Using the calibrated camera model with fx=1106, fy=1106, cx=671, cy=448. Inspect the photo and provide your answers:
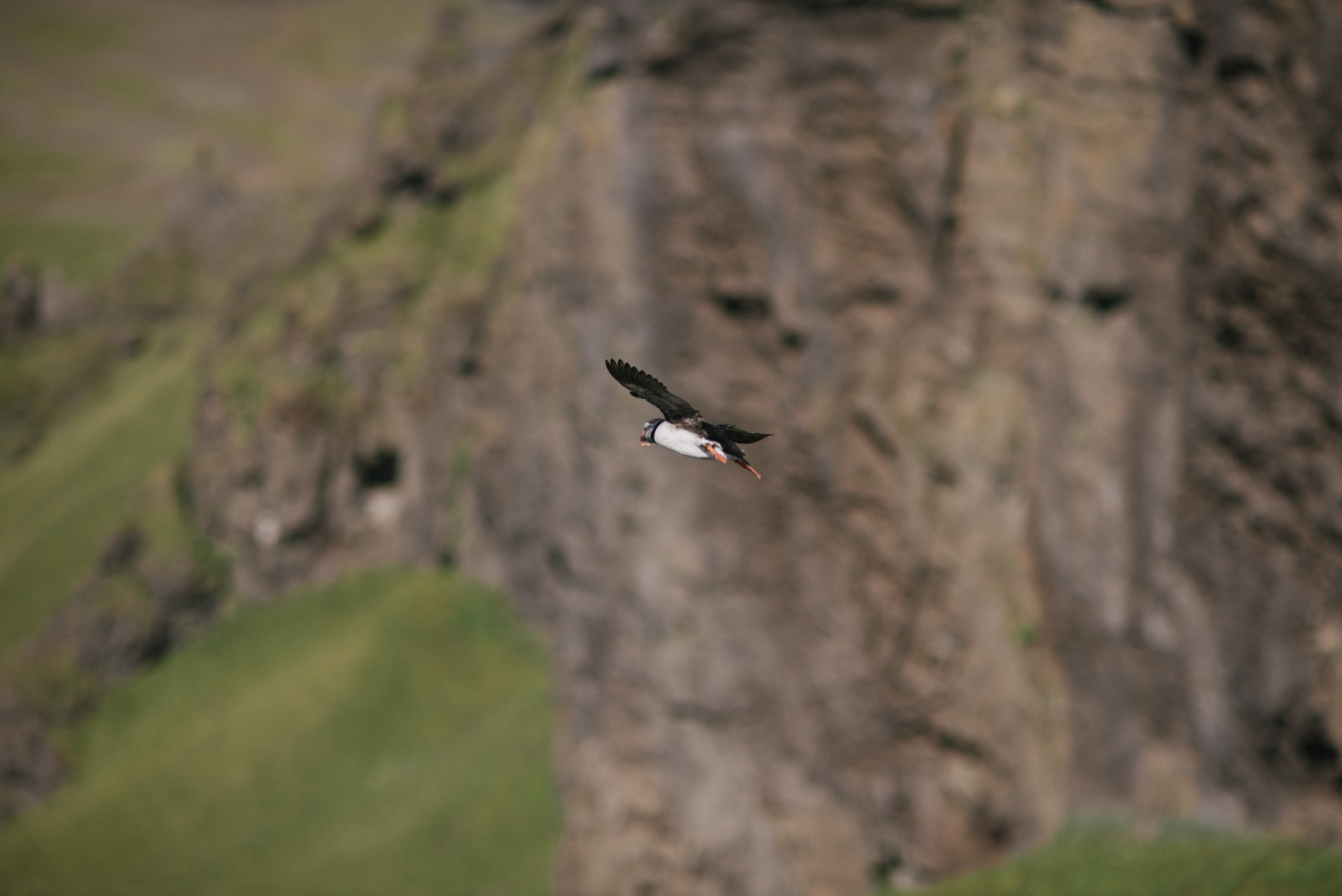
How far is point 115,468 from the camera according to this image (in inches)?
1983

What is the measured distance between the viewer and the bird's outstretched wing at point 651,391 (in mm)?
11312

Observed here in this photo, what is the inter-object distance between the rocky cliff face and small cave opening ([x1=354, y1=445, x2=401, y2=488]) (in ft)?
46.3

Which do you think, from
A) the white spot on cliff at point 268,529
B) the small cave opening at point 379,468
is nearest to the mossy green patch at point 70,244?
the white spot on cliff at point 268,529

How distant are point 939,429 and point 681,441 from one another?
12.3 m

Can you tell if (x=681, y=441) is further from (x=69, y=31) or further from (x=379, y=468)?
(x=69, y=31)

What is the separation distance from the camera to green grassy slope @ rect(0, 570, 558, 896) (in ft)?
102

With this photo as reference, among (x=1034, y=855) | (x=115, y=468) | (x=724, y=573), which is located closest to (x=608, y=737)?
(x=724, y=573)

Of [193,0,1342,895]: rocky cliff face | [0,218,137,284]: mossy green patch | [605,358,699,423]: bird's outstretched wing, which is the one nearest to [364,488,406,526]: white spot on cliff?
[193,0,1342,895]: rocky cliff face

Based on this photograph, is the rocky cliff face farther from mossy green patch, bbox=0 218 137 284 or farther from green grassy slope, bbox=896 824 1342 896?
mossy green patch, bbox=0 218 137 284

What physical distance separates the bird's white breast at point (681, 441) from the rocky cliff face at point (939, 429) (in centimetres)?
1210

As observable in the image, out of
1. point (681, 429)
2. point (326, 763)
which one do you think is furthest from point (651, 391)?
point (326, 763)

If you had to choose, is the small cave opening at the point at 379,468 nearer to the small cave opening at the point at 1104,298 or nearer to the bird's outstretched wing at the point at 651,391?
the small cave opening at the point at 1104,298

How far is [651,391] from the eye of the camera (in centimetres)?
1147

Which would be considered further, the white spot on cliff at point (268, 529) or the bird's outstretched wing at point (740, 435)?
the white spot on cliff at point (268, 529)
